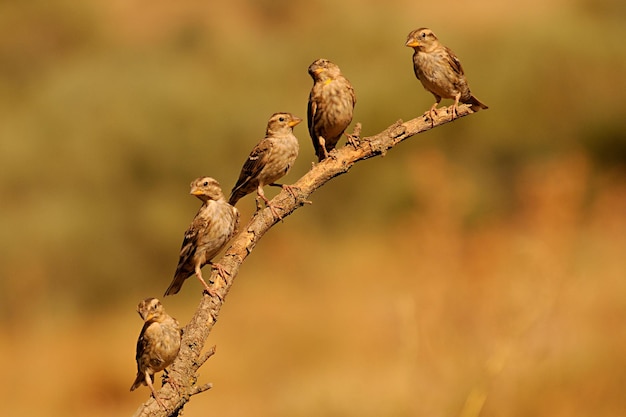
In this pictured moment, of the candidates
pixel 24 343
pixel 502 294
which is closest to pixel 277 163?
pixel 502 294

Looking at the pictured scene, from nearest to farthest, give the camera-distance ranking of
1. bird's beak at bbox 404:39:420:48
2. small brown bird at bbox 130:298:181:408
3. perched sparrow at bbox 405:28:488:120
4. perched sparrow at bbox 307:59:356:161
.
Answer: small brown bird at bbox 130:298:181:408, perched sparrow at bbox 307:59:356:161, perched sparrow at bbox 405:28:488:120, bird's beak at bbox 404:39:420:48

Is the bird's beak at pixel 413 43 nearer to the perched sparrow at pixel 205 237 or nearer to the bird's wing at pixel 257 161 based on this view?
the bird's wing at pixel 257 161

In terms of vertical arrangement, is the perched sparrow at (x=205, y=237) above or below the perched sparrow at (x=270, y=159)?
below

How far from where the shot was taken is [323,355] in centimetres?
1427

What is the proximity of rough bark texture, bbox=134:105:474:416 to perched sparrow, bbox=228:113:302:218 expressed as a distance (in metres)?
1.18

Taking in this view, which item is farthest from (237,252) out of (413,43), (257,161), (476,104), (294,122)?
(413,43)

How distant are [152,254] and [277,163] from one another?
9.34 meters

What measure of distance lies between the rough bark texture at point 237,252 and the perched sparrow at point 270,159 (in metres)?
1.18

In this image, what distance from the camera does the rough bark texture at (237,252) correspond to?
5.48 m

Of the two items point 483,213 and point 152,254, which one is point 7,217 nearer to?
point 152,254

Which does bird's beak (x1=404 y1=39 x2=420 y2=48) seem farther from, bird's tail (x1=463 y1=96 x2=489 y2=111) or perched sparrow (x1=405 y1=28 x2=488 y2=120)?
bird's tail (x1=463 y1=96 x2=489 y2=111)

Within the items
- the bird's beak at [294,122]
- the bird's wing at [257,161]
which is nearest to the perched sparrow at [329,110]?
the bird's beak at [294,122]

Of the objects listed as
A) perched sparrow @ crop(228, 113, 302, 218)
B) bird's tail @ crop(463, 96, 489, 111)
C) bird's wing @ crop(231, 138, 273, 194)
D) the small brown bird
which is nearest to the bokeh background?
bird's tail @ crop(463, 96, 489, 111)

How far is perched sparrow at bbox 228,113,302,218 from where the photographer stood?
7859 millimetres
